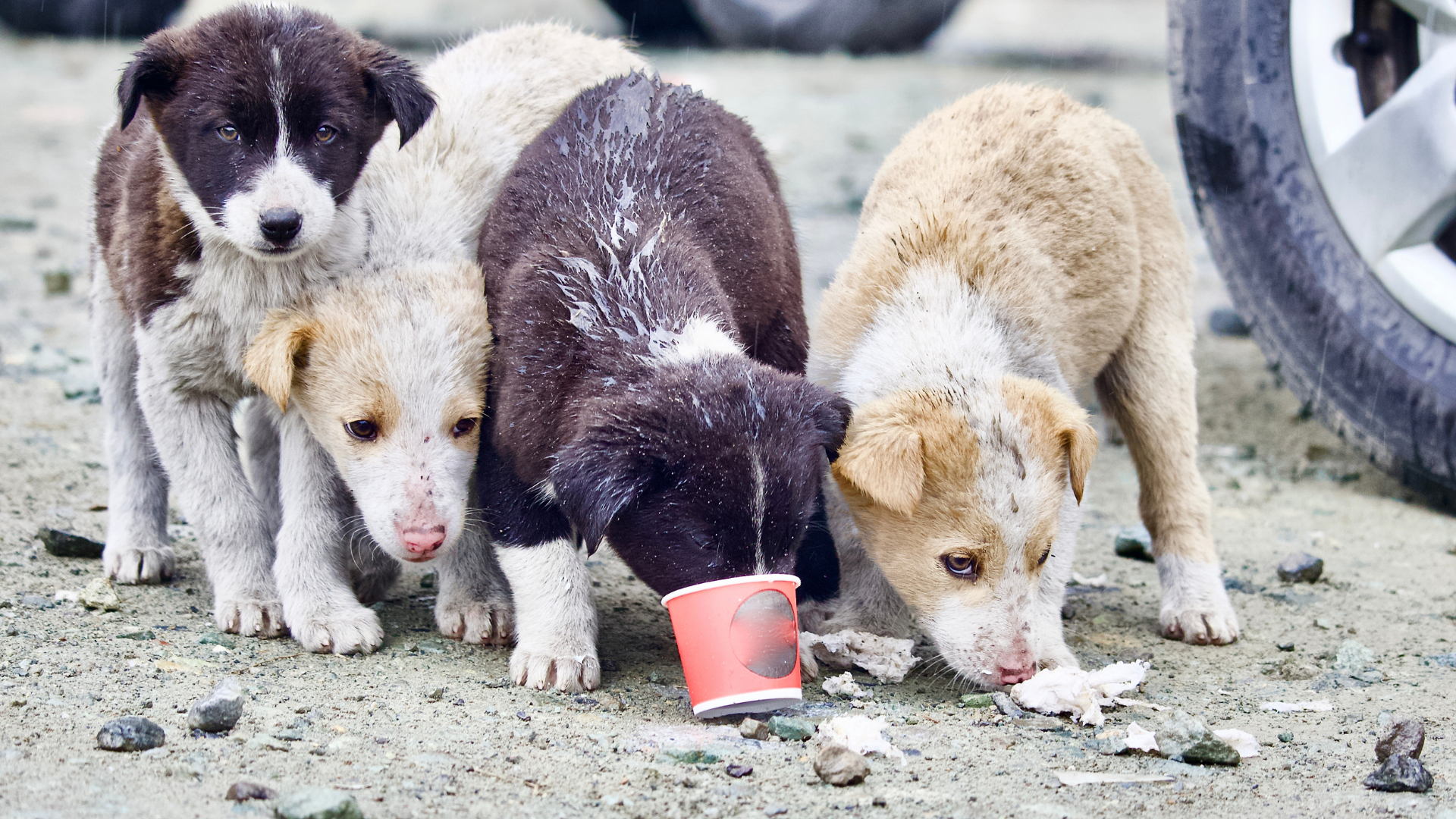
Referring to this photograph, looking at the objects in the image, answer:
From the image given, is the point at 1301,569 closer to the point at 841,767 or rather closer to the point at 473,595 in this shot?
the point at 841,767

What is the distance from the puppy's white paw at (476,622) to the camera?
409 centimetres

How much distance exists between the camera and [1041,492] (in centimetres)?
367

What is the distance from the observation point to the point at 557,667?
3672 mm

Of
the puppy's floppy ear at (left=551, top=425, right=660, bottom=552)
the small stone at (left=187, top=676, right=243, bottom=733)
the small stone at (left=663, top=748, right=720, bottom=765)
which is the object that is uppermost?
the puppy's floppy ear at (left=551, top=425, right=660, bottom=552)

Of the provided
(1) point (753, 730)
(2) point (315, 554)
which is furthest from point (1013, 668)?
(2) point (315, 554)

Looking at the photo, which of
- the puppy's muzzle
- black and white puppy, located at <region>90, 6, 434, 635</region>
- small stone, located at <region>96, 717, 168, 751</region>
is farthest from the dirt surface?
the puppy's muzzle

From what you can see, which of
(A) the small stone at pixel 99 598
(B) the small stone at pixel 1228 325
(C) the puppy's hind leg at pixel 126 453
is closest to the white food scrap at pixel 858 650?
(A) the small stone at pixel 99 598

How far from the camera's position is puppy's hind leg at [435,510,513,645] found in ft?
13.5

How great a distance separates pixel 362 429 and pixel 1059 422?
1999mm

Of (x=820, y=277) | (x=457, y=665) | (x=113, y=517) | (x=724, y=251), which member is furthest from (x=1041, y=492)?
(x=820, y=277)

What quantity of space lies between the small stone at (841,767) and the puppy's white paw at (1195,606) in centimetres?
176

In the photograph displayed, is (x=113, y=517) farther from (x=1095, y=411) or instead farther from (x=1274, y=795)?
(x=1095, y=411)

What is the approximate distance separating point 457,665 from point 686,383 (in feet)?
3.73

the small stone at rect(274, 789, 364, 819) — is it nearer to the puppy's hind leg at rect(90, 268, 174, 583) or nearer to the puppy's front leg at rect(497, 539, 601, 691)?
the puppy's front leg at rect(497, 539, 601, 691)
